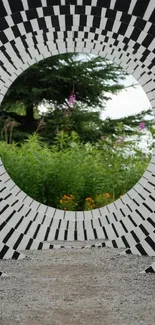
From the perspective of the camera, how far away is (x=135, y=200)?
644 centimetres

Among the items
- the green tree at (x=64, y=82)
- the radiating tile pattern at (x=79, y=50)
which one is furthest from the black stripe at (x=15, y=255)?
the green tree at (x=64, y=82)

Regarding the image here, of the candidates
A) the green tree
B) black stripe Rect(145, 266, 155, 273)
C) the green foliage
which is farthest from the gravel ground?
the green tree

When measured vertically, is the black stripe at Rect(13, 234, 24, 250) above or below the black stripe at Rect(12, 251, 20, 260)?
above

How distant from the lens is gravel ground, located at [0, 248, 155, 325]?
364 cm

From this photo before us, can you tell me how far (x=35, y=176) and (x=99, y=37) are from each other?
3.55m

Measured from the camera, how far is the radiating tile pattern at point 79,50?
443cm

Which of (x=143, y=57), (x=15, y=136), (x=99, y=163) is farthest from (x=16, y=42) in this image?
(x=15, y=136)

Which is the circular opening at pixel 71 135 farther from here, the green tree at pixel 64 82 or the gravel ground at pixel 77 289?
the gravel ground at pixel 77 289

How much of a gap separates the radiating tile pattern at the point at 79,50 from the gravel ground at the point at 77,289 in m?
0.27

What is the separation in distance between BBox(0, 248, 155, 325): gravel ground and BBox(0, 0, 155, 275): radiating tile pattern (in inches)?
10.8

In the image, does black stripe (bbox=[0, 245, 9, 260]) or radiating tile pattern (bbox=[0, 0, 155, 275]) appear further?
black stripe (bbox=[0, 245, 9, 260])

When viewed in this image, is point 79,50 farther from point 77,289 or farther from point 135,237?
point 77,289

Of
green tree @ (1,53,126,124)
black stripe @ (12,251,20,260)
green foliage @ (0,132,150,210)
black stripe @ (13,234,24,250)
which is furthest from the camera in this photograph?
green tree @ (1,53,126,124)

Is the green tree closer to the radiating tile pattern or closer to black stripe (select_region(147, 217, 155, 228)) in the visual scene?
the radiating tile pattern
